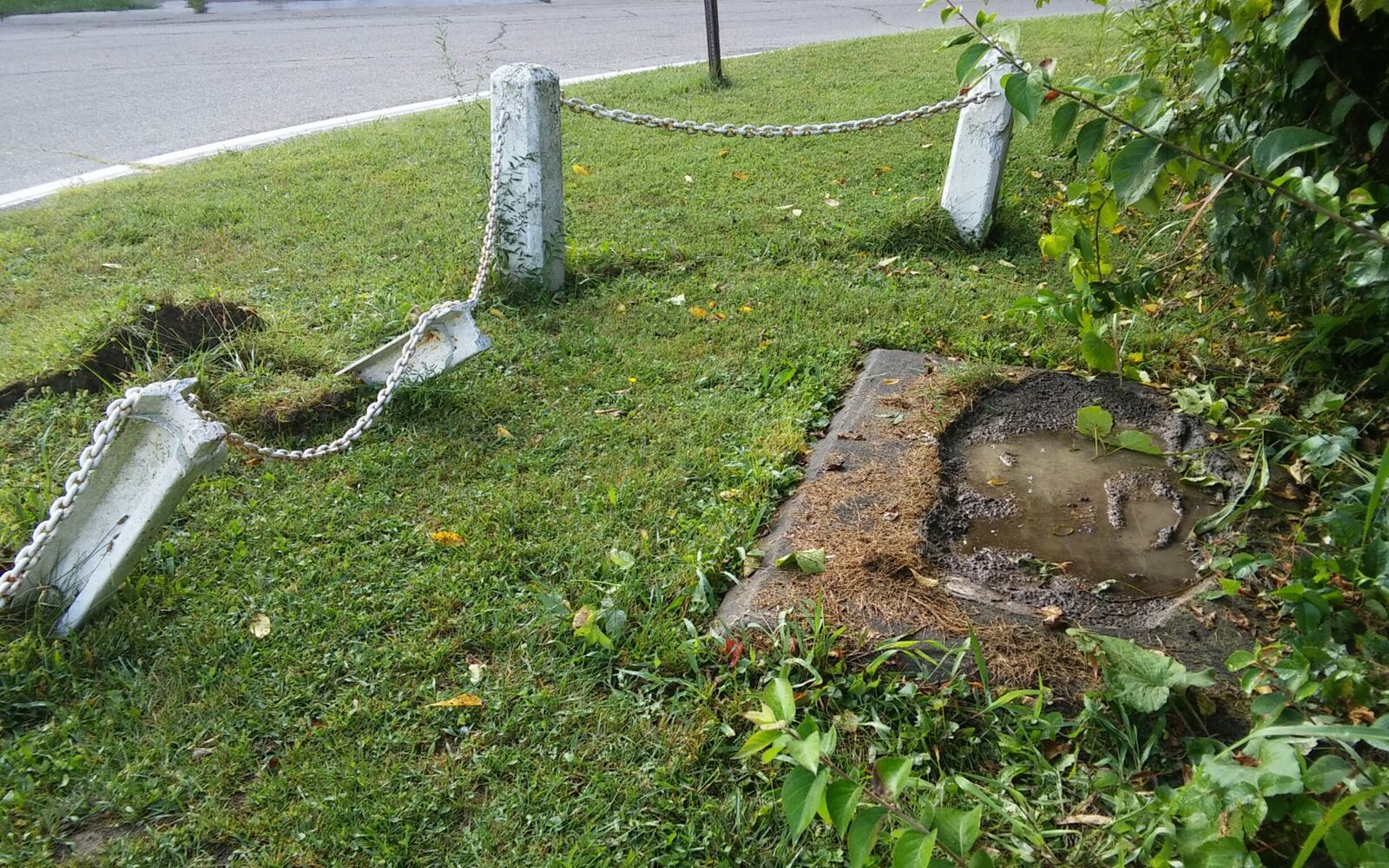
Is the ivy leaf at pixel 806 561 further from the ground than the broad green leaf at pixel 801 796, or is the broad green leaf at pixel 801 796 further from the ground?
the broad green leaf at pixel 801 796

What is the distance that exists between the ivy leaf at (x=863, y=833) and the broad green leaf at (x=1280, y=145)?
1460mm

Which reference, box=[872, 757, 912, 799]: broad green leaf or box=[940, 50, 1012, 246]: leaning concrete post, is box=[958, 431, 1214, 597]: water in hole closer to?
box=[872, 757, 912, 799]: broad green leaf

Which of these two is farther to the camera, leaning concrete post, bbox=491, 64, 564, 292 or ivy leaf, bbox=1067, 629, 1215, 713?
leaning concrete post, bbox=491, 64, 564, 292

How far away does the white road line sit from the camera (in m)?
5.85

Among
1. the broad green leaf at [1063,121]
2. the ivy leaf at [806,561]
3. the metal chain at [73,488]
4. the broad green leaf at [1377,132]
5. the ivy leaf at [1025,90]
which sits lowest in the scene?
the ivy leaf at [806,561]

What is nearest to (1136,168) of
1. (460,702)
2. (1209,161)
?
(1209,161)

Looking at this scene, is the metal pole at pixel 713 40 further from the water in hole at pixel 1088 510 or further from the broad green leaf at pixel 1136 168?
the broad green leaf at pixel 1136 168

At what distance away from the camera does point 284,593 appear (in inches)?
104

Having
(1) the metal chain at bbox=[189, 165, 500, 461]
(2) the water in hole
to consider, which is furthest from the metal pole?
(2) the water in hole

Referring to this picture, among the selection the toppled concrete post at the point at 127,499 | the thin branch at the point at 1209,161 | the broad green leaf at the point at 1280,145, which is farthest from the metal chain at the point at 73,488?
the broad green leaf at the point at 1280,145

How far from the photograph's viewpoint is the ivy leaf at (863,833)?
1435 mm

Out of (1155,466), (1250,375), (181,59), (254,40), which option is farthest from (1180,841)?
(254,40)

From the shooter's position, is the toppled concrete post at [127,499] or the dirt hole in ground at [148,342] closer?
the toppled concrete post at [127,499]

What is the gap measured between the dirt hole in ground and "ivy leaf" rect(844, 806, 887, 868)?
3.07 m
